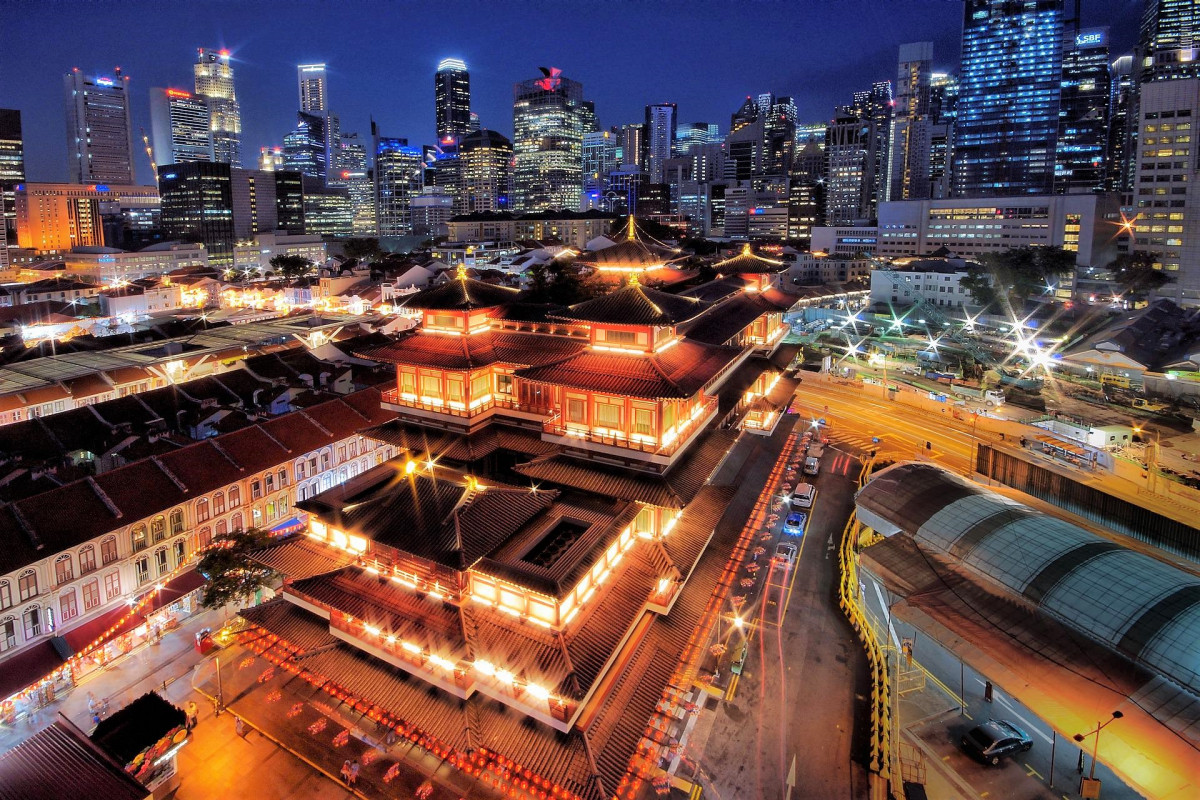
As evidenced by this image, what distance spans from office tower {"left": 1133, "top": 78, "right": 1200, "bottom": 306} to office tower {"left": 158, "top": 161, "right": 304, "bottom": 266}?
16046 cm

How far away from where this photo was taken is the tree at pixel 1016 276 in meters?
77.6

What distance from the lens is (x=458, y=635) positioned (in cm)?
1666

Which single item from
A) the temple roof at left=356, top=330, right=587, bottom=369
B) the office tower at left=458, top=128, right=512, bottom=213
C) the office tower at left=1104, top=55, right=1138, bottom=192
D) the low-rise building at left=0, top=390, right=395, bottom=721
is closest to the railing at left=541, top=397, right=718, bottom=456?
the temple roof at left=356, top=330, right=587, bottom=369

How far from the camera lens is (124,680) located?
22172mm

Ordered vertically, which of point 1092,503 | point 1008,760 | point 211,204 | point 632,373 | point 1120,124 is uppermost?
point 1120,124

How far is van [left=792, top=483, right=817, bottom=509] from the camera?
34719 millimetres

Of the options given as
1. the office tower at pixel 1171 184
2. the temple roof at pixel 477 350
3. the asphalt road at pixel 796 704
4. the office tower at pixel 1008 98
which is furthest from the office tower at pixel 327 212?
the asphalt road at pixel 796 704

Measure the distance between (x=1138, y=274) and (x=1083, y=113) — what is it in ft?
301

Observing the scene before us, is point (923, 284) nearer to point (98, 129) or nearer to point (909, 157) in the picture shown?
point (909, 157)

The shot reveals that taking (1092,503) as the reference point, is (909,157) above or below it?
above

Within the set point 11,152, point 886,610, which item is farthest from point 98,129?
point 886,610

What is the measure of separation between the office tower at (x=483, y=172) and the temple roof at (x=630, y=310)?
182 meters

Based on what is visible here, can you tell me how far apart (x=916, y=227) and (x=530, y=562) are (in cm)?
12428

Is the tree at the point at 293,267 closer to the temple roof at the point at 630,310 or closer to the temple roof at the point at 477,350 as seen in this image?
the temple roof at the point at 477,350
